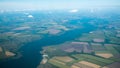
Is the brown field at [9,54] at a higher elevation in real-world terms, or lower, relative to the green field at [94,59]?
higher

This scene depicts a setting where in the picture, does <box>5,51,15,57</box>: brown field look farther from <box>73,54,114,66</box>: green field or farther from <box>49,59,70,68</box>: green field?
<box>73,54,114,66</box>: green field

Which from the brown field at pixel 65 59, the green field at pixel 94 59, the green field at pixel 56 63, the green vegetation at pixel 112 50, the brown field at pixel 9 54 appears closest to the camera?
the green field at pixel 56 63

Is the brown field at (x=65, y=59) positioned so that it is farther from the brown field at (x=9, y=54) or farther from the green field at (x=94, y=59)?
the brown field at (x=9, y=54)

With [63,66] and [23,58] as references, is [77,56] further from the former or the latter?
[23,58]

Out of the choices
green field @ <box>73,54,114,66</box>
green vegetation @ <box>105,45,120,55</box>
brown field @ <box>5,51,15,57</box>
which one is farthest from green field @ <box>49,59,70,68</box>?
green vegetation @ <box>105,45,120,55</box>

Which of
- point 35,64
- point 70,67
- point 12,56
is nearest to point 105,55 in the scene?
point 70,67

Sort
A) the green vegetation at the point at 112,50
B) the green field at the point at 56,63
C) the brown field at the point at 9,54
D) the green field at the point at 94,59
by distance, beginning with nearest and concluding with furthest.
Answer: the green field at the point at 56,63 → the green field at the point at 94,59 → the brown field at the point at 9,54 → the green vegetation at the point at 112,50

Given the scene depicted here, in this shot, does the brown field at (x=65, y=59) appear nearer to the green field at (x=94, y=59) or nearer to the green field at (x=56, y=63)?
the green field at (x=56, y=63)

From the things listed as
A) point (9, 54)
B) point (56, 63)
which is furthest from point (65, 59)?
point (9, 54)

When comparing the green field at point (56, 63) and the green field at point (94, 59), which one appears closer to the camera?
the green field at point (56, 63)

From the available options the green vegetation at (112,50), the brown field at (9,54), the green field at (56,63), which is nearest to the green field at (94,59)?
the green field at (56,63)

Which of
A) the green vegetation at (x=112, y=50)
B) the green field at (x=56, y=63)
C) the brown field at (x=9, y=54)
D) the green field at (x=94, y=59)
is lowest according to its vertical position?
the green vegetation at (x=112, y=50)
